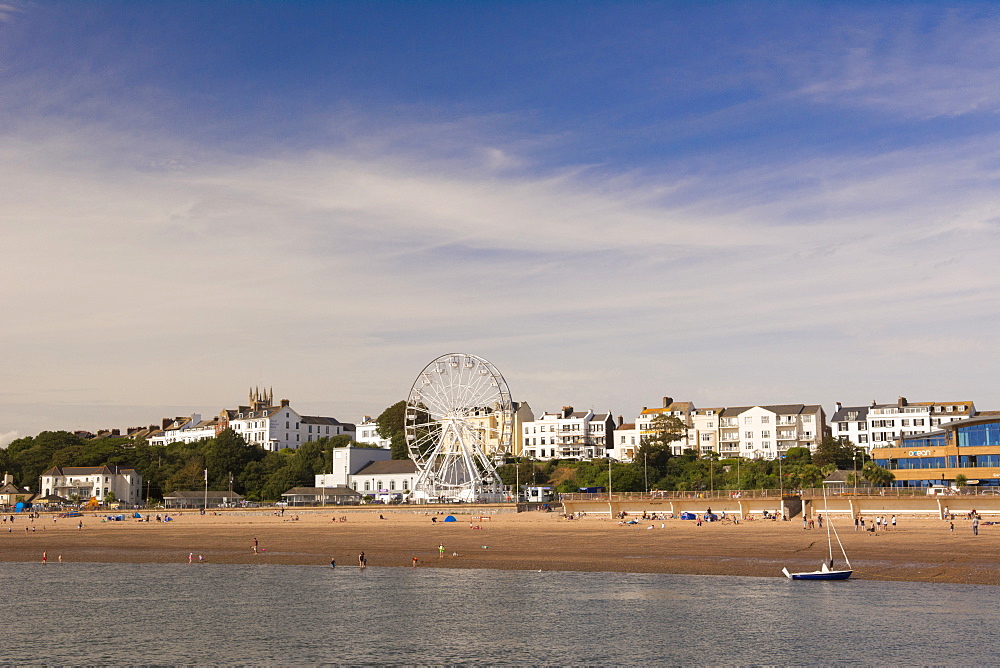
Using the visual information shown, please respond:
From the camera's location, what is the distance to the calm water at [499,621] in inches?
1126

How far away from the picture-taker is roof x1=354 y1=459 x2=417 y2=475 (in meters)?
126

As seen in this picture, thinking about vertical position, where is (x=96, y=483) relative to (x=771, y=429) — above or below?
below

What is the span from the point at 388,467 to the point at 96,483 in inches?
1591

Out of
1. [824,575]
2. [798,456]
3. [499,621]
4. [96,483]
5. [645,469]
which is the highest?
[798,456]

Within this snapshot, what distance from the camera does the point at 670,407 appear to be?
14225 cm

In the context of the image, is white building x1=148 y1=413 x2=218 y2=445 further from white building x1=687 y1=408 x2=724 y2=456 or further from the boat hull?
the boat hull

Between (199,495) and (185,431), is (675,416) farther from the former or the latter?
(185,431)

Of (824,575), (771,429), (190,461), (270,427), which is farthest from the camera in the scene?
(270,427)

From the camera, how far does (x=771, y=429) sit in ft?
427

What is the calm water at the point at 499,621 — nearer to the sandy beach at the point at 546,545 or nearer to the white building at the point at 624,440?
the sandy beach at the point at 546,545

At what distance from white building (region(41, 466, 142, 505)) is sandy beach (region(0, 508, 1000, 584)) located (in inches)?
1750

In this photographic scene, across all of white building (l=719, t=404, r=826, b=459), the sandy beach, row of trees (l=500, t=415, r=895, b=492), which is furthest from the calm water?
white building (l=719, t=404, r=826, b=459)

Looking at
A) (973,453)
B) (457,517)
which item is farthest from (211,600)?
(973,453)

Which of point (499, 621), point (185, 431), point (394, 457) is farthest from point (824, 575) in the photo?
point (185, 431)
